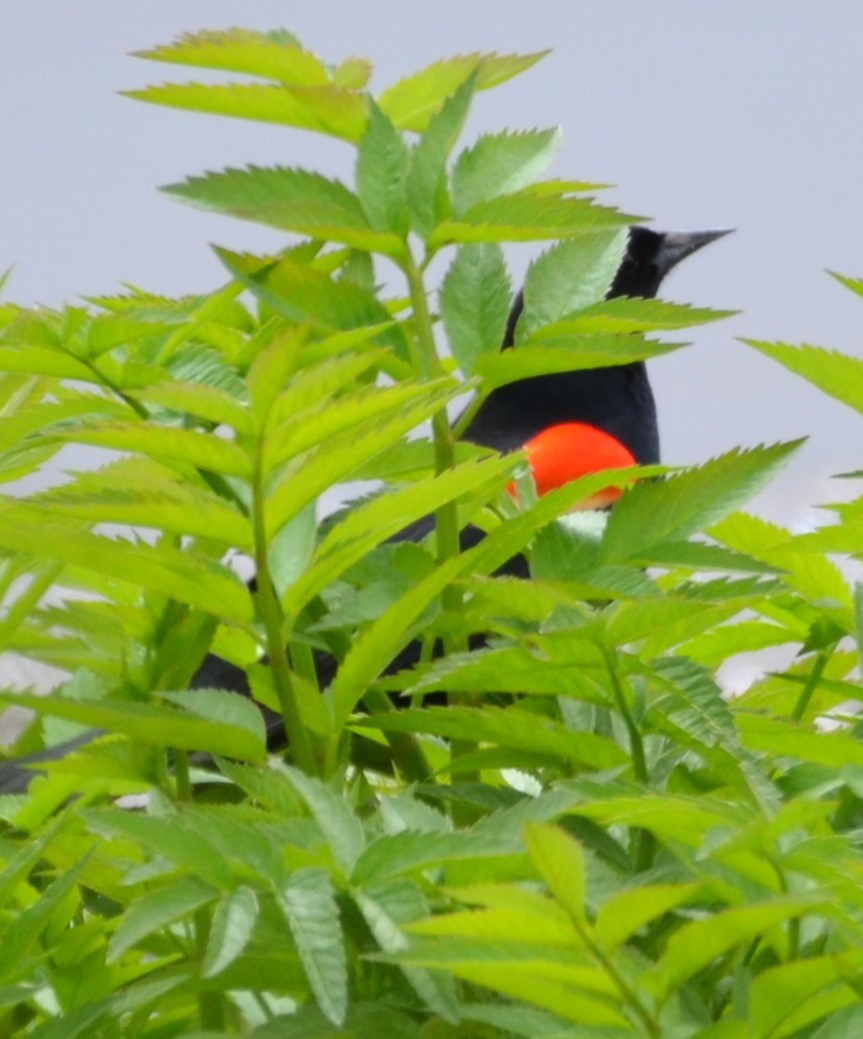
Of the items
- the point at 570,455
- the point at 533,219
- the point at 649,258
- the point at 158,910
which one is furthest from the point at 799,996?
the point at 649,258

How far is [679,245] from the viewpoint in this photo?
9.29 feet

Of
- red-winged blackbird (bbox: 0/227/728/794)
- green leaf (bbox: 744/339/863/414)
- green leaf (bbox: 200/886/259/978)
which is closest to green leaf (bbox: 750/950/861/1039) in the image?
green leaf (bbox: 200/886/259/978)

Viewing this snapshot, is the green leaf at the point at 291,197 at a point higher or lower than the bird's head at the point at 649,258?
higher

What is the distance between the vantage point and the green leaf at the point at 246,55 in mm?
465

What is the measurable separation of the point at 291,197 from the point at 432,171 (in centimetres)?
5

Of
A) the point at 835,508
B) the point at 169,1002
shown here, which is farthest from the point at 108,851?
the point at 835,508

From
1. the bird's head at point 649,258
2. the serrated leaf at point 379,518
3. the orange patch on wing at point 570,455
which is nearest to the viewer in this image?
the serrated leaf at point 379,518

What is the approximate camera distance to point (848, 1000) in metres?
0.29

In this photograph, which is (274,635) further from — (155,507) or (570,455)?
(570,455)

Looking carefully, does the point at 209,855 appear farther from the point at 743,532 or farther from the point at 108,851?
the point at 743,532

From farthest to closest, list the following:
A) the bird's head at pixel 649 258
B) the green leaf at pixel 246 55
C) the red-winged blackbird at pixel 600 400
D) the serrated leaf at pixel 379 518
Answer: the bird's head at pixel 649 258 → the red-winged blackbird at pixel 600 400 → the green leaf at pixel 246 55 → the serrated leaf at pixel 379 518

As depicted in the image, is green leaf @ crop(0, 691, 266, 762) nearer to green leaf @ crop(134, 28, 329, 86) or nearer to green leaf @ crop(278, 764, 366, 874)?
green leaf @ crop(278, 764, 366, 874)

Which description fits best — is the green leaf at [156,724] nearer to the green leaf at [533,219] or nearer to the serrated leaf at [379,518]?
the serrated leaf at [379,518]

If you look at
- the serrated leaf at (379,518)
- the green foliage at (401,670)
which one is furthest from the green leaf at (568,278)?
the serrated leaf at (379,518)
